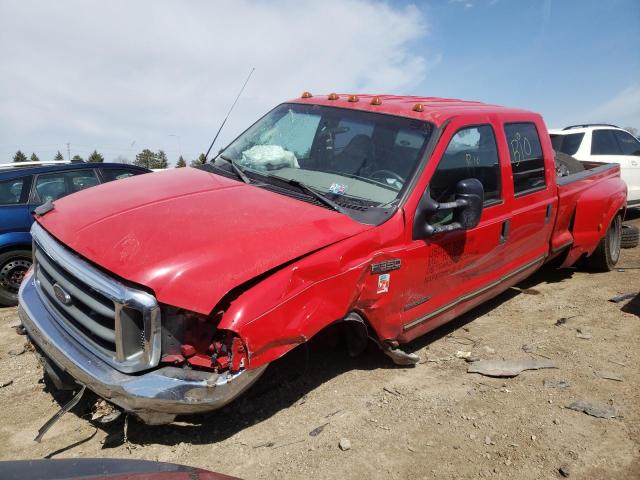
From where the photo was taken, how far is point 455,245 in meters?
3.81

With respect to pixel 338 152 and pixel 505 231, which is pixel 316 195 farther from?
pixel 505 231

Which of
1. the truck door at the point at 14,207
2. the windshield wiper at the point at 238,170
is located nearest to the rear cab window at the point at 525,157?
the windshield wiper at the point at 238,170

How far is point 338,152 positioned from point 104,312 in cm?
204

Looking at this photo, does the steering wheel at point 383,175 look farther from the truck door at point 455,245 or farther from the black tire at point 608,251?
the black tire at point 608,251

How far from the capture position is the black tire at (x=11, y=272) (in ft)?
18.0

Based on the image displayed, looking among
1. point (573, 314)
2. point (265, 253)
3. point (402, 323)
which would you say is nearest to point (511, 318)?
point (573, 314)

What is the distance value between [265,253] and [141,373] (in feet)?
2.81

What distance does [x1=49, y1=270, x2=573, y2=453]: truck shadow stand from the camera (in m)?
2.95

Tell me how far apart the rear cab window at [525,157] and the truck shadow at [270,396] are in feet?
4.91

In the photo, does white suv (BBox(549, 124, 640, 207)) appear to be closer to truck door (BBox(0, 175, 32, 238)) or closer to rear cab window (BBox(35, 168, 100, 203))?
rear cab window (BBox(35, 168, 100, 203))

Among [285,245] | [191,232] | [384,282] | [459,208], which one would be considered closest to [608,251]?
[459,208]

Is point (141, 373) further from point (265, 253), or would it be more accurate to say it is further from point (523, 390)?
point (523, 390)

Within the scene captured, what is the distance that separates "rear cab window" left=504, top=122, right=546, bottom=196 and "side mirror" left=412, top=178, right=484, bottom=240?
44.9 inches

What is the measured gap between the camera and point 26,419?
3186 mm
